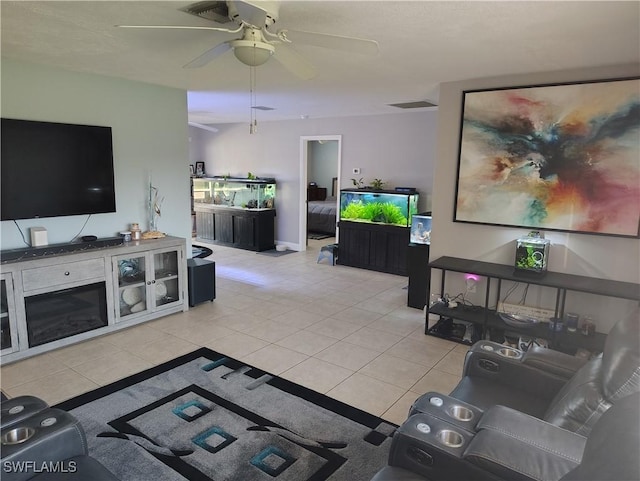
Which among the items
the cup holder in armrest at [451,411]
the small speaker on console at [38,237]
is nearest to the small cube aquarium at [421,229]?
the cup holder in armrest at [451,411]

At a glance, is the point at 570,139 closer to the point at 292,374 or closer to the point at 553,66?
the point at 553,66

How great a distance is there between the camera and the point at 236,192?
27.3 feet

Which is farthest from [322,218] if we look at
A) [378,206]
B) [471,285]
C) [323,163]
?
[471,285]

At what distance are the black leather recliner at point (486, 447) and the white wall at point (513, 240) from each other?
2.43 m

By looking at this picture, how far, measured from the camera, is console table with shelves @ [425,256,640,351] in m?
3.30

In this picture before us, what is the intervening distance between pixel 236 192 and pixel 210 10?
6196mm

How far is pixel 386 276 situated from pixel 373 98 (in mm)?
2616

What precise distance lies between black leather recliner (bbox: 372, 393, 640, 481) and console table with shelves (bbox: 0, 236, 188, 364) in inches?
123

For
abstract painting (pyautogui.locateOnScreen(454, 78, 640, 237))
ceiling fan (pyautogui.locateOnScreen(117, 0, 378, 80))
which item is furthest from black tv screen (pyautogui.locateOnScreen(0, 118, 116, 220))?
abstract painting (pyautogui.locateOnScreen(454, 78, 640, 237))

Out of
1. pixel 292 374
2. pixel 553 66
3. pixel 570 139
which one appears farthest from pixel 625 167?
pixel 292 374

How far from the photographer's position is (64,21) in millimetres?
2465

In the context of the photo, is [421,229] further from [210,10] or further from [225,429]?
[210,10]

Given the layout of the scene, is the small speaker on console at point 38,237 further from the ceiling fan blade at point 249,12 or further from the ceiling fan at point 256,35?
the ceiling fan blade at point 249,12

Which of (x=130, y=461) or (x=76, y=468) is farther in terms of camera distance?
(x=130, y=461)
